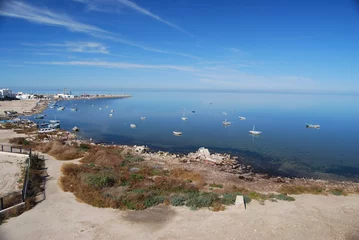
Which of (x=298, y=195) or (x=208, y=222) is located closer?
(x=208, y=222)

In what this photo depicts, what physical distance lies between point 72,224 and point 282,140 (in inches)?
1652

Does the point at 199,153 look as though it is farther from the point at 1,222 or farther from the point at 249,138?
the point at 1,222

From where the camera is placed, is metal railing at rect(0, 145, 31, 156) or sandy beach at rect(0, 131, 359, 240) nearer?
sandy beach at rect(0, 131, 359, 240)

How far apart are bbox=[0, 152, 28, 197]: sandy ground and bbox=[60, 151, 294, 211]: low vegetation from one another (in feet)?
9.79

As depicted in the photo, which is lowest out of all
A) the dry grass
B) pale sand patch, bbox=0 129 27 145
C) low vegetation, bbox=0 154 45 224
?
pale sand patch, bbox=0 129 27 145

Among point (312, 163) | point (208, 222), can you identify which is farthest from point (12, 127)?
point (312, 163)

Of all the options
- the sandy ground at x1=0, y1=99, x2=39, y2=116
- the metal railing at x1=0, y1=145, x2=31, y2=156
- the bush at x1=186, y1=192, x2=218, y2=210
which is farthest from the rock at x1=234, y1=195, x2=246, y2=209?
the sandy ground at x1=0, y1=99, x2=39, y2=116

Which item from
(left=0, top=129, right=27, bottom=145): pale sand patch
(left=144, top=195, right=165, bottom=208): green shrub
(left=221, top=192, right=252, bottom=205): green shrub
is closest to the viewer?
(left=144, top=195, right=165, bottom=208): green shrub

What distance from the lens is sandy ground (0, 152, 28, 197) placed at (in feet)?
52.8

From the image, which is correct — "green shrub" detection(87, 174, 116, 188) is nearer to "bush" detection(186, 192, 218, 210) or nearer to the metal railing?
"bush" detection(186, 192, 218, 210)

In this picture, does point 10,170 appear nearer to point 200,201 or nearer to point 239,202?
point 200,201

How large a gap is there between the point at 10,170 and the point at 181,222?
1466 cm

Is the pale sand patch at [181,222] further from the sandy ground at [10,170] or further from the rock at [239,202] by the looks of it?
the sandy ground at [10,170]

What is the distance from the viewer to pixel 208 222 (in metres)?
12.7
